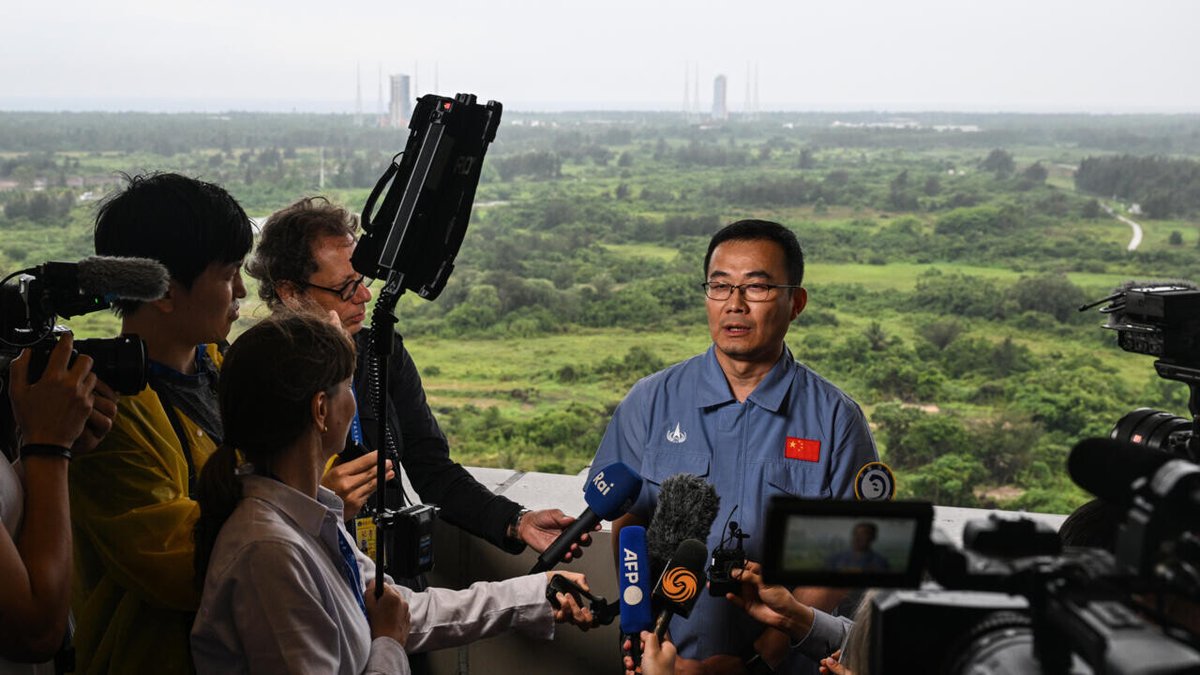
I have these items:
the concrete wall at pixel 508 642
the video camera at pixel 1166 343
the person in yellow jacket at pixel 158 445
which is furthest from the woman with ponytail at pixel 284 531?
the concrete wall at pixel 508 642

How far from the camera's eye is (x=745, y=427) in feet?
7.41

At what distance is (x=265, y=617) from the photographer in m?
1.42

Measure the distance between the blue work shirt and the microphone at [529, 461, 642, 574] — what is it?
192 millimetres

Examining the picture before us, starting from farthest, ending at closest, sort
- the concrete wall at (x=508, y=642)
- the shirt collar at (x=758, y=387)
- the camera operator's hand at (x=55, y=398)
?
the concrete wall at (x=508, y=642) < the shirt collar at (x=758, y=387) < the camera operator's hand at (x=55, y=398)

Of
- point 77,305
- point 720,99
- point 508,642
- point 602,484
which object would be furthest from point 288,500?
point 720,99

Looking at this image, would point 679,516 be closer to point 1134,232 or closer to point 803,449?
point 803,449

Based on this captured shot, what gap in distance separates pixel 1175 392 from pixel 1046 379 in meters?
1.39

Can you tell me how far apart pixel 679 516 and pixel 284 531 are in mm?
746

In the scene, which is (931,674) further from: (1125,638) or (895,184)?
(895,184)

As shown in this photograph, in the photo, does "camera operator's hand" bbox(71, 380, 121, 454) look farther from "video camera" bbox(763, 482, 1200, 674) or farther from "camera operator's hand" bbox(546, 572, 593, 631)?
"video camera" bbox(763, 482, 1200, 674)

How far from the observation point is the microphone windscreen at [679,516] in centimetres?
196

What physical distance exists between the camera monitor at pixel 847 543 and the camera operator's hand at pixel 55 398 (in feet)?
3.76

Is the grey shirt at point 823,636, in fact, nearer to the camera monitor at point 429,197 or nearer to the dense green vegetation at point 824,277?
the camera monitor at point 429,197

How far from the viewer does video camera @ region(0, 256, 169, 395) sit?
1574 millimetres
